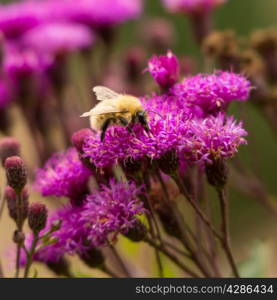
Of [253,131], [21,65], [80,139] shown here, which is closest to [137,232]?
[80,139]

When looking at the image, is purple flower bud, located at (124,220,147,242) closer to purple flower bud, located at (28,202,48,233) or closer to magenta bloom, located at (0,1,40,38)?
purple flower bud, located at (28,202,48,233)

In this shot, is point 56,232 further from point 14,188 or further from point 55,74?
point 55,74

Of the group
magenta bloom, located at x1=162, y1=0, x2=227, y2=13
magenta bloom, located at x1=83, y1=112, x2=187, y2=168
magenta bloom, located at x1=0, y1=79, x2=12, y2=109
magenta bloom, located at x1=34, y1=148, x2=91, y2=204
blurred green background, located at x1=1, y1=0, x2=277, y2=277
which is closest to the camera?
magenta bloom, located at x1=83, y1=112, x2=187, y2=168

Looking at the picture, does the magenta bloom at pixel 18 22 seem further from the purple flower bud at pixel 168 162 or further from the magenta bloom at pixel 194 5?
the purple flower bud at pixel 168 162

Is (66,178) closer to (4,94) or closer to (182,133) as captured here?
(182,133)

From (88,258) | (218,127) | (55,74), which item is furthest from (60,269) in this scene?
(55,74)

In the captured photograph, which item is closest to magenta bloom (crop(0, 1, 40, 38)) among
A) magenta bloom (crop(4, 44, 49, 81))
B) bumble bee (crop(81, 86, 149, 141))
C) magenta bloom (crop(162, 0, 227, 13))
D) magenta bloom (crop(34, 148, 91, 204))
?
magenta bloom (crop(4, 44, 49, 81))
